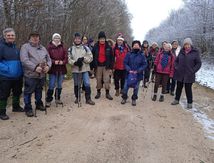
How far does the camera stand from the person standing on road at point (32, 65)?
6731mm

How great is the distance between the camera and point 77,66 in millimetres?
7957

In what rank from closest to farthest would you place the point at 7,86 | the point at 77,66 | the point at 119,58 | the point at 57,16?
the point at 7,86 → the point at 77,66 → the point at 119,58 → the point at 57,16

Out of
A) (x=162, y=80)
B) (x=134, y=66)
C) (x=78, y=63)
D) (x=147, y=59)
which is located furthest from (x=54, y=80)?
(x=147, y=59)

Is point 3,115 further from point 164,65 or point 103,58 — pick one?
point 164,65

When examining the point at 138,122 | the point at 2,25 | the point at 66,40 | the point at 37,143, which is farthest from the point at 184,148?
the point at 66,40

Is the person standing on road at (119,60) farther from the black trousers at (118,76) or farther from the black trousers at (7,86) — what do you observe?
the black trousers at (7,86)

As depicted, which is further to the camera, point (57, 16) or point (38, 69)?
point (57, 16)

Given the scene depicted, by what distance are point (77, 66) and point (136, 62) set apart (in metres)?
1.75

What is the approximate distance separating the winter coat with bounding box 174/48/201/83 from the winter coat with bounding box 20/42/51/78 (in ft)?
13.1

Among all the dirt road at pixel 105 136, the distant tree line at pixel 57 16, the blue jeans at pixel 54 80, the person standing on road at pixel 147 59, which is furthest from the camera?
the person standing on road at pixel 147 59

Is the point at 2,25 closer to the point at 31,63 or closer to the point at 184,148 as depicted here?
the point at 31,63

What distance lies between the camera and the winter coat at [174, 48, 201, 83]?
8.35 m

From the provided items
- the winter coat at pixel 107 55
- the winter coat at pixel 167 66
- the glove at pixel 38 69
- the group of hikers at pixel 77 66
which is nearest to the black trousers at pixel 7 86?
the group of hikers at pixel 77 66

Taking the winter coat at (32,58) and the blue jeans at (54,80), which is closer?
the winter coat at (32,58)
